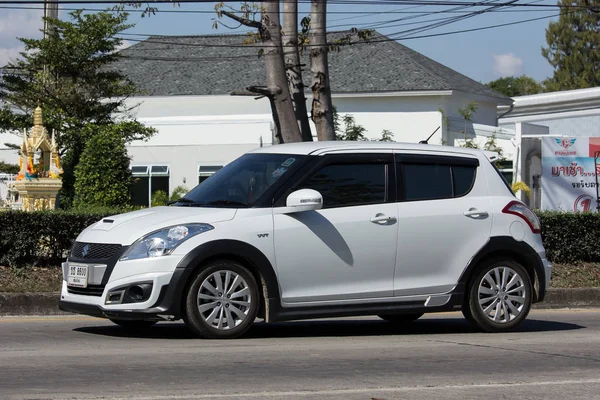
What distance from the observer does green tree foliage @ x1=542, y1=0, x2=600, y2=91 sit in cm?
8788

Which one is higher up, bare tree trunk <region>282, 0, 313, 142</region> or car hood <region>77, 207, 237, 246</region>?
bare tree trunk <region>282, 0, 313, 142</region>

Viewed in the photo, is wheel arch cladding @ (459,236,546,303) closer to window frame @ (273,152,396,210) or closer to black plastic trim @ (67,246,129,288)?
window frame @ (273,152,396,210)

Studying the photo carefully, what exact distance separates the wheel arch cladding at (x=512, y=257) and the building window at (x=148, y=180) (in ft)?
110

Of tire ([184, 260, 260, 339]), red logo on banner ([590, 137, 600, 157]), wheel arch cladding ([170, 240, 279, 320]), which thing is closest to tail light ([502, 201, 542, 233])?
wheel arch cladding ([170, 240, 279, 320])

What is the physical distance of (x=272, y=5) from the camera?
1778 cm

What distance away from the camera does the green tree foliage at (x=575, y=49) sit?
87.9 m

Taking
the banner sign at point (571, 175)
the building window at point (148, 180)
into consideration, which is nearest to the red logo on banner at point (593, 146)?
the banner sign at point (571, 175)

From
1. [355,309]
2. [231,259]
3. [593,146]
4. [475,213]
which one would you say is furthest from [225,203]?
[593,146]

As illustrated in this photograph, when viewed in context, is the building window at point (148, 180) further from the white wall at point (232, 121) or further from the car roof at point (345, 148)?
the car roof at point (345, 148)

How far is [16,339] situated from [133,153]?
35298mm

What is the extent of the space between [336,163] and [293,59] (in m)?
8.25

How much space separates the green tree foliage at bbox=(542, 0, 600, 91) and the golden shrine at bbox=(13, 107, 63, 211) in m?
67.5

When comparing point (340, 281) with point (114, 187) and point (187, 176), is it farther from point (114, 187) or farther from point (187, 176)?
point (187, 176)

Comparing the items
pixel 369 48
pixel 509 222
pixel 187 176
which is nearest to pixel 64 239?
pixel 509 222
